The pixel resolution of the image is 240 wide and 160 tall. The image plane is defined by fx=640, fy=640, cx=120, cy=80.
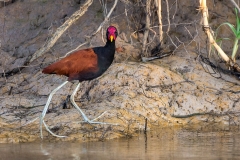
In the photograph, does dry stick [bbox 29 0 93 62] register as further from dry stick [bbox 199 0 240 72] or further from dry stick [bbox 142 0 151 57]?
dry stick [bbox 199 0 240 72]

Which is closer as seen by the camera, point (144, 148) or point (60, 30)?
point (144, 148)

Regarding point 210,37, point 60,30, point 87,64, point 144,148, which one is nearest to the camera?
point 144,148

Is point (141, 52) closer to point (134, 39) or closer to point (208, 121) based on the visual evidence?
point (134, 39)

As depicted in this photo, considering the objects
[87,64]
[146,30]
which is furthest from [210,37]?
[87,64]

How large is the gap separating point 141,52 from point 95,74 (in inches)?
66.0

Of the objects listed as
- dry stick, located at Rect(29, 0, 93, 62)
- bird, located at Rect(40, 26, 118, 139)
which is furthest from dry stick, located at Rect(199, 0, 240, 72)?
dry stick, located at Rect(29, 0, 93, 62)

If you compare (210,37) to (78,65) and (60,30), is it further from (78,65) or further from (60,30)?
(60,30)

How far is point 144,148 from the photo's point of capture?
6938 mm

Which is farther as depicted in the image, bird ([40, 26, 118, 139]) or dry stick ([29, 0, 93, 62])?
dry stick ([29, 0, 93, 62])

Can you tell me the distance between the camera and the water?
6531 mm

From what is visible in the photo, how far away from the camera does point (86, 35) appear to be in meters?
9.48

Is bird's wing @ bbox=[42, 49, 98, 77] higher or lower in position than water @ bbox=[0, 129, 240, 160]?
higher

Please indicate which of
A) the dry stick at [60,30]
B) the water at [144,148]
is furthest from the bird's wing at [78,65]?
Result: the dry stick at [60,30]

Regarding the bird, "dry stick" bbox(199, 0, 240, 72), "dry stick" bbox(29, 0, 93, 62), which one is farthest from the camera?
"dry stick" bbox(29, 0, 93, 62)
